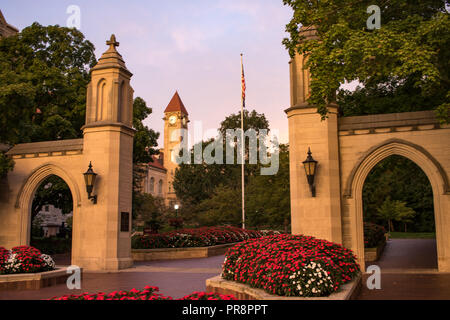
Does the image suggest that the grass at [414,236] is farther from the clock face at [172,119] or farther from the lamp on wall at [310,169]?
the clock face at [172,119]

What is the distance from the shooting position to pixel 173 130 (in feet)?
281

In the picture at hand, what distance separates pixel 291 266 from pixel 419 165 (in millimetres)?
7481

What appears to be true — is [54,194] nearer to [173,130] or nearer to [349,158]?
[349,158]

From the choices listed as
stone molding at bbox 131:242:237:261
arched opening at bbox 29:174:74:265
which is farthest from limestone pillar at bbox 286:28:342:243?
arched opening at bbox 29:174:74:265

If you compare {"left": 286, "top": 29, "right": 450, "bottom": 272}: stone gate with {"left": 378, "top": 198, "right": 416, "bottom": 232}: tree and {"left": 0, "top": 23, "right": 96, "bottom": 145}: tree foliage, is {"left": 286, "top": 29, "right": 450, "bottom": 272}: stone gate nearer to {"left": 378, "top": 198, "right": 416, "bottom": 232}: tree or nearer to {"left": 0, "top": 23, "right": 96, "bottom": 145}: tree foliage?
{"left": 0, "top": 23, "right": 96, "bottom": 145}: tree foliage

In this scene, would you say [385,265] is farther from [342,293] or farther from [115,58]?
[115,58]

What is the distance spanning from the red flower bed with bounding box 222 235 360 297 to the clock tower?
7503 centimetres

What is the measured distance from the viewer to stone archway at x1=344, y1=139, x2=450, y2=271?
12.3 metres

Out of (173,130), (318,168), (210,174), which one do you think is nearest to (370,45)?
(318,168)

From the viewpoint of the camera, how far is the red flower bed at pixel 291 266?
6699 millimetres

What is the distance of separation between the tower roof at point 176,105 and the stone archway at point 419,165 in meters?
73.0

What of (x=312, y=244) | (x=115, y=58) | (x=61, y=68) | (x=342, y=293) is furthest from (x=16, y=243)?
(x=342, y=293)
